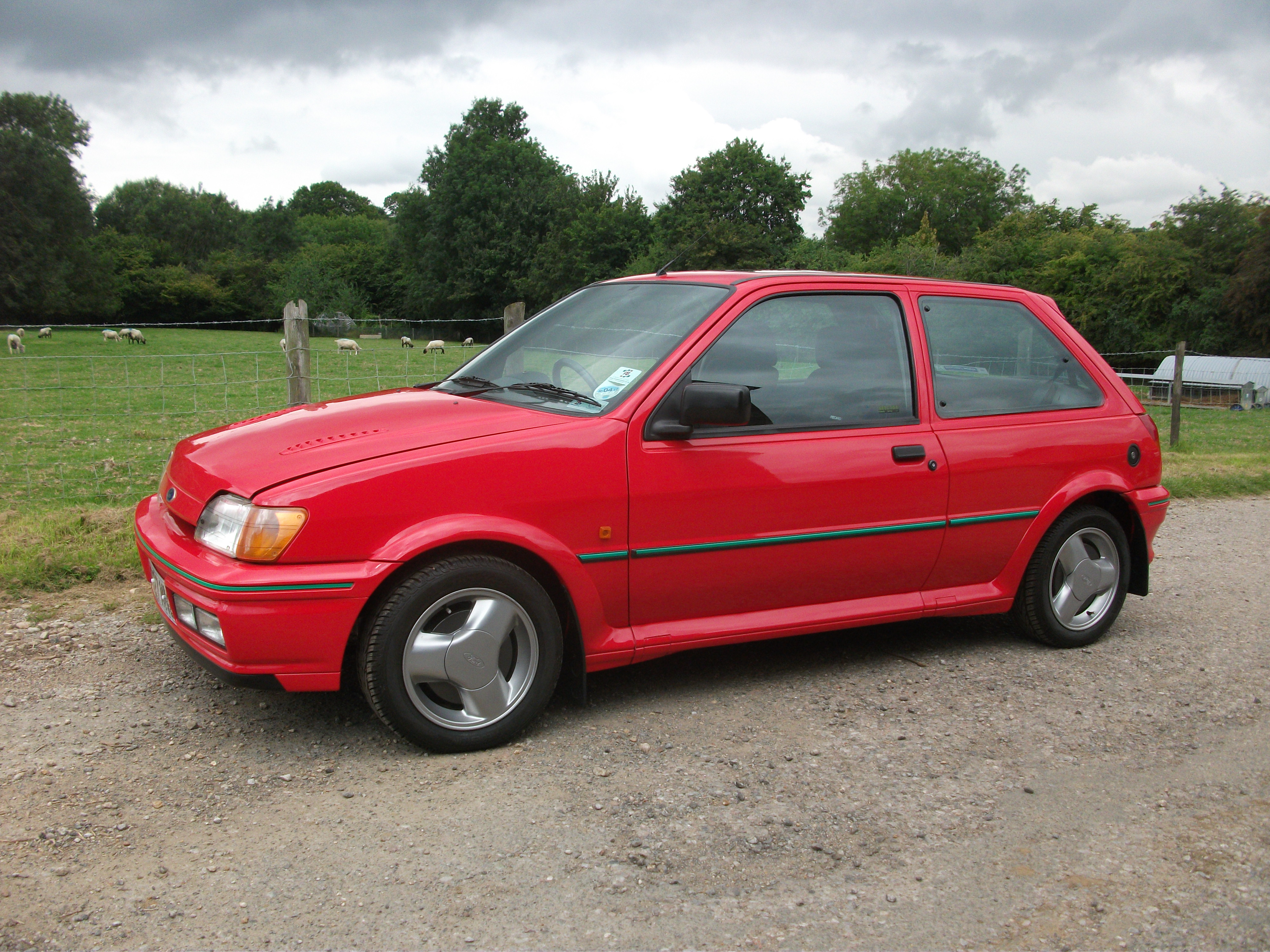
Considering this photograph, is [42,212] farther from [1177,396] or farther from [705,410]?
[705,410]

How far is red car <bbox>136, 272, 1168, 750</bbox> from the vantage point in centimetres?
341

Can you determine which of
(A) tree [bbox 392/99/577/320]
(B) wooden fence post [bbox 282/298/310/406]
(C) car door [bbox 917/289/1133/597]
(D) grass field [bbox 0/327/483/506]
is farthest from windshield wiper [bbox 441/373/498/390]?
(A) tree [bbox 392/99/577/320]

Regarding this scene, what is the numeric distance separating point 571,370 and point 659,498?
29.4 inches

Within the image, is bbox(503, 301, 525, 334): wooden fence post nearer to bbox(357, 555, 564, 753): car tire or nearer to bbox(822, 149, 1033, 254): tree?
bbox(357, 555, 564, 753): car tire

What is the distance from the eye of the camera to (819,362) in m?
4.34

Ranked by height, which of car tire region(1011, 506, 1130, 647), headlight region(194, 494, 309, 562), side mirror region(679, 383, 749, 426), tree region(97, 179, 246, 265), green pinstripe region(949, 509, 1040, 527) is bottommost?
car tire region(1011, 506, 1130, 647)

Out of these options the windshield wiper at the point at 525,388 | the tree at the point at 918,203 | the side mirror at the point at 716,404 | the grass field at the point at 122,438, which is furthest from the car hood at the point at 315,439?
the tree at the point at 918,203

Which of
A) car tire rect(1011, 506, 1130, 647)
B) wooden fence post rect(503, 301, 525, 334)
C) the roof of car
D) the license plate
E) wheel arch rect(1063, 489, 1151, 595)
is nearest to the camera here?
the license plate

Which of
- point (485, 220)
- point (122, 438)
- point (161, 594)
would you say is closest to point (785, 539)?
point (161, 594)

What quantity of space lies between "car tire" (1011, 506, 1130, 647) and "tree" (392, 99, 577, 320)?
65.4m

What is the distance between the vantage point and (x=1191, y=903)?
2.77m

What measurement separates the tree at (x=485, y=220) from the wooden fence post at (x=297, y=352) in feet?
205

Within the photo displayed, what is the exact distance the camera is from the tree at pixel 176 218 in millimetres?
86250

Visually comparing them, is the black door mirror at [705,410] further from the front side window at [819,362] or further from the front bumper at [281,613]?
the front bumper at [281,613]
